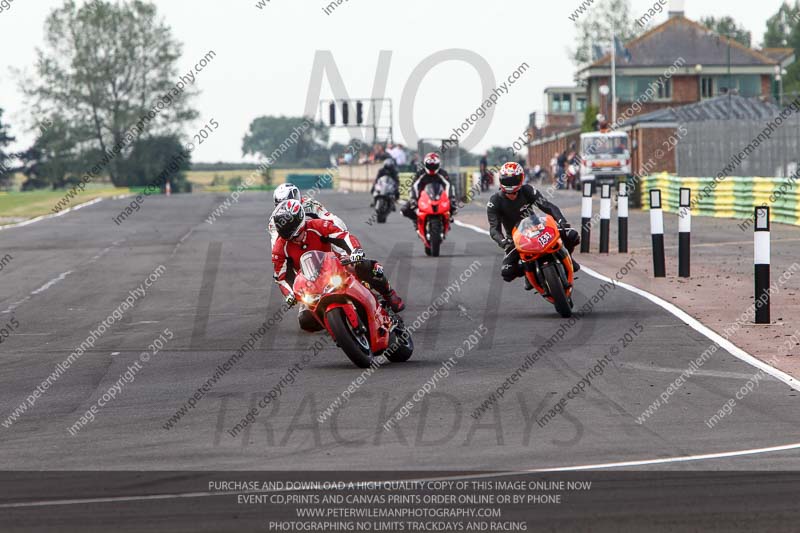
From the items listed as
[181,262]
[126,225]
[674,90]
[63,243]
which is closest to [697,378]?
[181,262]

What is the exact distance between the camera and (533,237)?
1461 cm

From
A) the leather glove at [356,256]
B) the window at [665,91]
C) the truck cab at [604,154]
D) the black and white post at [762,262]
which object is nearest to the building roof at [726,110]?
the truck cab at [604,154]

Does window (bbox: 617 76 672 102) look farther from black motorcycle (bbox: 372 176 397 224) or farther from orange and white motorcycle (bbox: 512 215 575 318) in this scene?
orange and white motorcycle (bbox: 512 215 575 318)

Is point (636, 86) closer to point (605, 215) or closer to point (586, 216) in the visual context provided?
point (586, 216)

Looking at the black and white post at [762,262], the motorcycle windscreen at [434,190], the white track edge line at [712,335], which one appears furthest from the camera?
the motorcycle windscreen at [434,190]

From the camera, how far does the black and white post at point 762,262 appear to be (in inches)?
535

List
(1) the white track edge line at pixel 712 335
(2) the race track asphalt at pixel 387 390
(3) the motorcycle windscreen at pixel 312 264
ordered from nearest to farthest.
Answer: (2) the race track asphalt at pixel 387 390 → (1) the white track edge line at pixel 712 335 → (3) the motorcycle windscreen at pixel 312 264

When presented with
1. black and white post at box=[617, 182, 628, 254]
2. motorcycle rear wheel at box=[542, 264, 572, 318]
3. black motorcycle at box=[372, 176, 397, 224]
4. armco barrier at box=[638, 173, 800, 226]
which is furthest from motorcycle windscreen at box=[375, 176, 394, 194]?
motorcycle rear wheel at box=[542, 264, 572, 318]

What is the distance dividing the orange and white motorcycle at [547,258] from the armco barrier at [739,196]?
15403 millimetres

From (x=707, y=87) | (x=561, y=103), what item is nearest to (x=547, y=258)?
(x=707, y=87)

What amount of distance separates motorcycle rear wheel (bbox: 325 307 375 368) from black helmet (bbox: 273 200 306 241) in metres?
1.19
